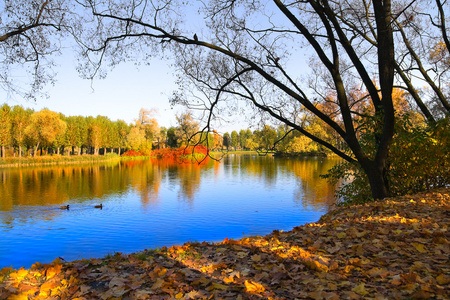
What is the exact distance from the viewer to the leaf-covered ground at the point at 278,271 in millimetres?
2887

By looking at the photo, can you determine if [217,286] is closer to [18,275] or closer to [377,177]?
[18,275]

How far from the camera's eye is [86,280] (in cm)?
351

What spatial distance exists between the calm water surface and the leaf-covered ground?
5.59 m

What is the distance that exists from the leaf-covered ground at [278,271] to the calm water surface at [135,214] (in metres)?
5.59

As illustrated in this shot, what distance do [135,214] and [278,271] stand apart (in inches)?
466

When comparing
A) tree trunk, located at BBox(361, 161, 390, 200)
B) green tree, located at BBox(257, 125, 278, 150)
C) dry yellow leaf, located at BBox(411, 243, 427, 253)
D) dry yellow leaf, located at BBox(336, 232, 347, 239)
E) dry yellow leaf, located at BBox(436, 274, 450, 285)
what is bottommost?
dry yellow leaf, located at BBox(336, 232, 347, 239)

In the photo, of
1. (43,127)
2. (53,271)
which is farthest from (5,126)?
(53,271)

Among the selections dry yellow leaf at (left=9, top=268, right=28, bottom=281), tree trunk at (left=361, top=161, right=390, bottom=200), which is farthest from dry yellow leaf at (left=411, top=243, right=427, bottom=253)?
dry yellow leaf at (left=9, top=268, right=28, bottom=281)

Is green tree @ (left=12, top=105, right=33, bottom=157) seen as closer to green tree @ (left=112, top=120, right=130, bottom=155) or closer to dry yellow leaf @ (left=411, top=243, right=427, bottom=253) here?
green tree @ (left=112, top=120, right=130, bottom=155)

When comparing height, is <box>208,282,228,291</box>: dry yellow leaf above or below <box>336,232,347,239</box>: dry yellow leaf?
below

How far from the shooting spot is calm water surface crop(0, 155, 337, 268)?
1002cm

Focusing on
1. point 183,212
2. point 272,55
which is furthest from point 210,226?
point 272,55

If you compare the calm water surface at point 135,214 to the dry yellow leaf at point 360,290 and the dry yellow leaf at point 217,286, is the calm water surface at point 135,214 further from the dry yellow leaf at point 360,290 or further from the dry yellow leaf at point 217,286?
the dry yellow leaf at point 360,290

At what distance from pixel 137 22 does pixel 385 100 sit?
582 cm
